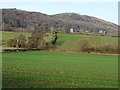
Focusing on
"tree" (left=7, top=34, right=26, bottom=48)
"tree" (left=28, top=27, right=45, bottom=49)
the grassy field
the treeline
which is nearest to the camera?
the grassy field

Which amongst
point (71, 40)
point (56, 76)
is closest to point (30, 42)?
point (71, 40)

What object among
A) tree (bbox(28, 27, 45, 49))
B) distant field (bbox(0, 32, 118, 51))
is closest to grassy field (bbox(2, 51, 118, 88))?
tree (bbox(28, 27, 45, 49))

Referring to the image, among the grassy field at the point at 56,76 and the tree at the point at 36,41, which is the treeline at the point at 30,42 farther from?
the grassy field at the point at 56,76

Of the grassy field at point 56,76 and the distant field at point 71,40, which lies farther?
the distant field at point 71,40

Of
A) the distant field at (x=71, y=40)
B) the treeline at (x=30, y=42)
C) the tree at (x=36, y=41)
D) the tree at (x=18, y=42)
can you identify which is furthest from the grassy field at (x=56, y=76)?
the distant field at (x=71, y=40)

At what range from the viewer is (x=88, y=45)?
338 ft

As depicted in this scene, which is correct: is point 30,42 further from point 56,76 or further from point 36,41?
point 56,76

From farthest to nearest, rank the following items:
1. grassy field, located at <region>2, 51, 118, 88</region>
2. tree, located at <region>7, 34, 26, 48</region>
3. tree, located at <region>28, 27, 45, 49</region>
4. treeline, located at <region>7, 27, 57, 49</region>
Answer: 1. tree, located at <region>28, 27, 45, 49</region>
2. treeline, located at <region>7, 27, 57, 49</region>
3. tree, located at <region>7, 34, 26, 48</region>
4. grassy field, located at <region>2, 51, 118, 88</region>

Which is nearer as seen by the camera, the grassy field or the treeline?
the grassy field

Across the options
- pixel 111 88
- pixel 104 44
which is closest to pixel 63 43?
pixel 104 44

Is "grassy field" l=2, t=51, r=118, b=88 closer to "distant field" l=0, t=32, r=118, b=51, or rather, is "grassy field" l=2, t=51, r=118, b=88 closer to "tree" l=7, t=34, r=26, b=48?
"tree" l=7, t=34, r=26, b=48

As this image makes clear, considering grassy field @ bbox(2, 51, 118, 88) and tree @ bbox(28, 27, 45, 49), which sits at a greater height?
tree @ bbox(28, 27, 45, 49)

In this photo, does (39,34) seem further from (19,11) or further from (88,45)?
(19,11)

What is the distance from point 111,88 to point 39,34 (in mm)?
92224
